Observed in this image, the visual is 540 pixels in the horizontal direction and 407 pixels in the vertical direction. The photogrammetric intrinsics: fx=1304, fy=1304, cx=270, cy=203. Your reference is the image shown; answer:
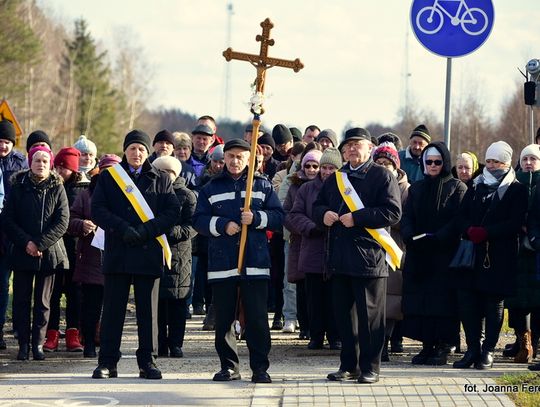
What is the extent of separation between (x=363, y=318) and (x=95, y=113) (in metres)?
73.1

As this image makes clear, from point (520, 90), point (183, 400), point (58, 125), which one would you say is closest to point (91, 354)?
point (183, 400)

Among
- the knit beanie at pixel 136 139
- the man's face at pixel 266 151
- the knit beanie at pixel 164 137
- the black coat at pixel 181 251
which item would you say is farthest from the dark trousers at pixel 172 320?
the man's face at pixel 266 151

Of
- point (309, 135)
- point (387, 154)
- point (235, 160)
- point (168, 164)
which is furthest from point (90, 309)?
point (309, 135)

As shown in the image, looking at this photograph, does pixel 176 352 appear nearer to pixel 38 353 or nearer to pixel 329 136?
pixel 38 353

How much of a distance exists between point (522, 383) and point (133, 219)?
12.2ft

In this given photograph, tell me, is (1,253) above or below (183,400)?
above

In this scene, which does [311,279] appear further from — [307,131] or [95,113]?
[95,113]

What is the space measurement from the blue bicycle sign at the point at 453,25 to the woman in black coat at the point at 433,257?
983mm

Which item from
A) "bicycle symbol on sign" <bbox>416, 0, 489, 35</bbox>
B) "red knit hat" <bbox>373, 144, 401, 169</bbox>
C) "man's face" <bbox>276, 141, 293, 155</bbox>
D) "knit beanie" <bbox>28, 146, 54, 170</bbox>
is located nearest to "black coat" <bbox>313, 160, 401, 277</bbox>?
"red knit hat" <bbox>373, 144, 401, 169</bbox>

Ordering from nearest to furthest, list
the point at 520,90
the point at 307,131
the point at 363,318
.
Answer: the point at 363,318 < the point at 307,131 < the point at 520,90

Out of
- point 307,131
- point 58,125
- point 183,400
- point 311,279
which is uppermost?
point 58,125

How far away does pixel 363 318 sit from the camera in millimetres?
11461

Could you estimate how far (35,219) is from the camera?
13227 mm

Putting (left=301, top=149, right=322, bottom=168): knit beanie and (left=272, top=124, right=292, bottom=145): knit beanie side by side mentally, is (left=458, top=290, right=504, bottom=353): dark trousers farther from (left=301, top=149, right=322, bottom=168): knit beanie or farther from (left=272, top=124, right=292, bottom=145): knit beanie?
(left=272, top=124, right=292, bottom=145): knit beanie
